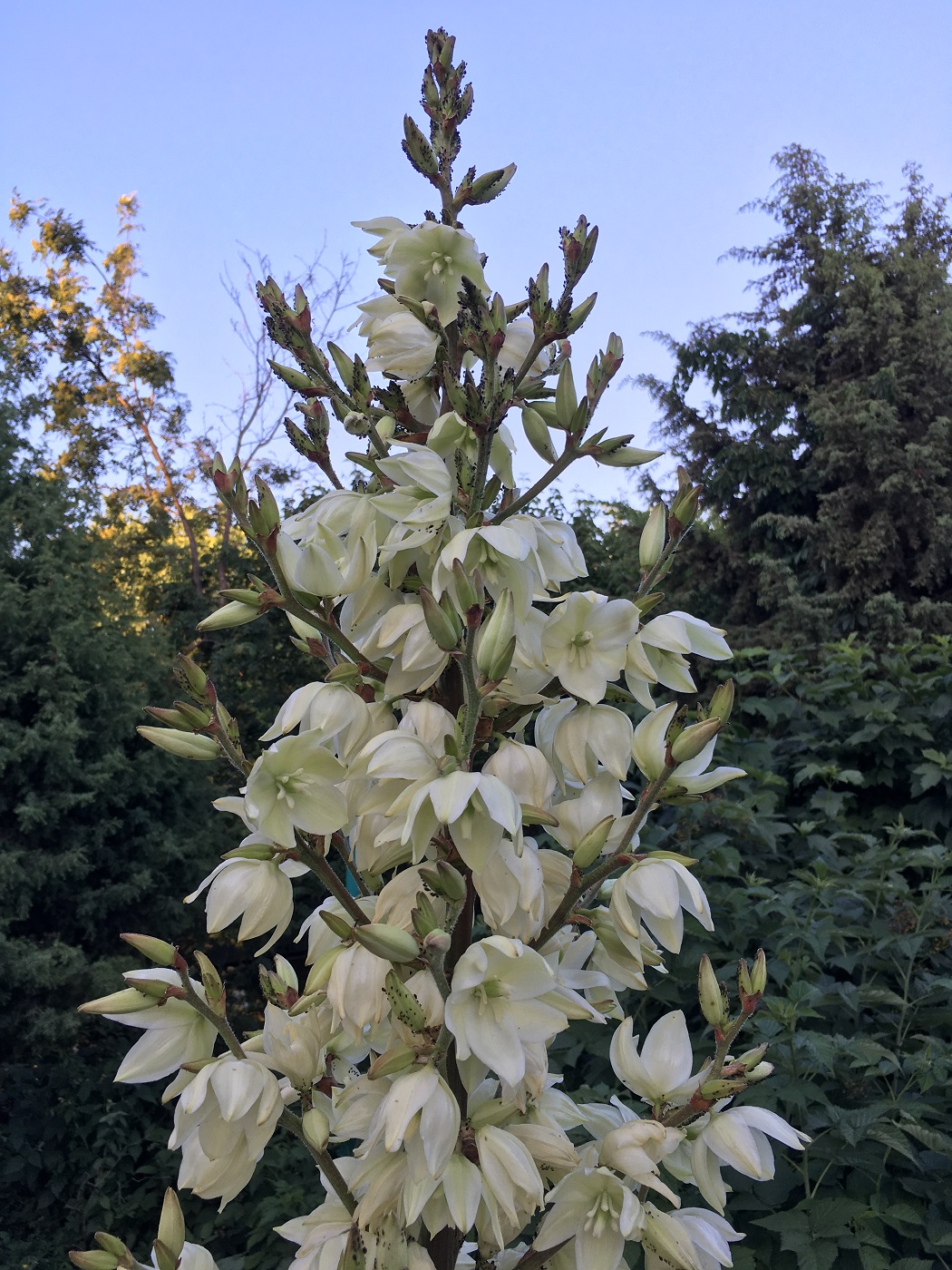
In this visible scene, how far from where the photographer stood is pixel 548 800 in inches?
30.8

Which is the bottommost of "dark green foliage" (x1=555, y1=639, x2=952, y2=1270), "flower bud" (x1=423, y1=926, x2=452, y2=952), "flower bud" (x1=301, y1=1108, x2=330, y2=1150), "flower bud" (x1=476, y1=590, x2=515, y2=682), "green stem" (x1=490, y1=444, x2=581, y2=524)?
"dark green foliage" (x1=555, y1=639, x2=952, y2=1270)

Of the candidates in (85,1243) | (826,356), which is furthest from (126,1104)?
(826,356)

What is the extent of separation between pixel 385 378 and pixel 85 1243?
3.57 meters

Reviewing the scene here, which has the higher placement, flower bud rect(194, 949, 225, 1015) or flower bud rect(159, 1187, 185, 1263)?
flower bud rect(194, 949, 225, 1015)

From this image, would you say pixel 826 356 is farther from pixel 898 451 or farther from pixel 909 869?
pixel 909 869

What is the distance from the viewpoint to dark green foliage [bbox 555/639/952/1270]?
1.56 m

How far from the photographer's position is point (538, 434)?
876 mm

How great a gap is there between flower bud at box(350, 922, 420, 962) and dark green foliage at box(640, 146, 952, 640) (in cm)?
924

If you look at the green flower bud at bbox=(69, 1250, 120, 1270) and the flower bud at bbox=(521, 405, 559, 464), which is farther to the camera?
the flower bud at bbox=(521, 405, 559, 464)

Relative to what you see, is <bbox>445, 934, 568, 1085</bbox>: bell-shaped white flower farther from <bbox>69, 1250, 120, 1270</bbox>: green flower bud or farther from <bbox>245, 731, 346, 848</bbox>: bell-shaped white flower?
<bbox>69, 1250, 120, 1270</bbox>: green flower bud

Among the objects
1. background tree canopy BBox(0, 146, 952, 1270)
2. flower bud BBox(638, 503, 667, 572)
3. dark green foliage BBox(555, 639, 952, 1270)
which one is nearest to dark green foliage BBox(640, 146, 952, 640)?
background tree canopy BBox(0, 146, 952, 1270)

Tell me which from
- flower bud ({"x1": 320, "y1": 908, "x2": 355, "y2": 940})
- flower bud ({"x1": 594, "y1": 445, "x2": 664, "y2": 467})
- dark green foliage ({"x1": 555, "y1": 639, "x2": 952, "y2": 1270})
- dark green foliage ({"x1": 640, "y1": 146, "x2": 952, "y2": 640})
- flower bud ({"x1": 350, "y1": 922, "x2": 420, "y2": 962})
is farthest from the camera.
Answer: dark green foliage ({"x1": 640, "y1": 146, "x2": 952, "y2": 640})

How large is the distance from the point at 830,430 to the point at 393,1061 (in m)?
10.8

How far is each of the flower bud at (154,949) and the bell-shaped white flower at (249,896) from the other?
3cm
